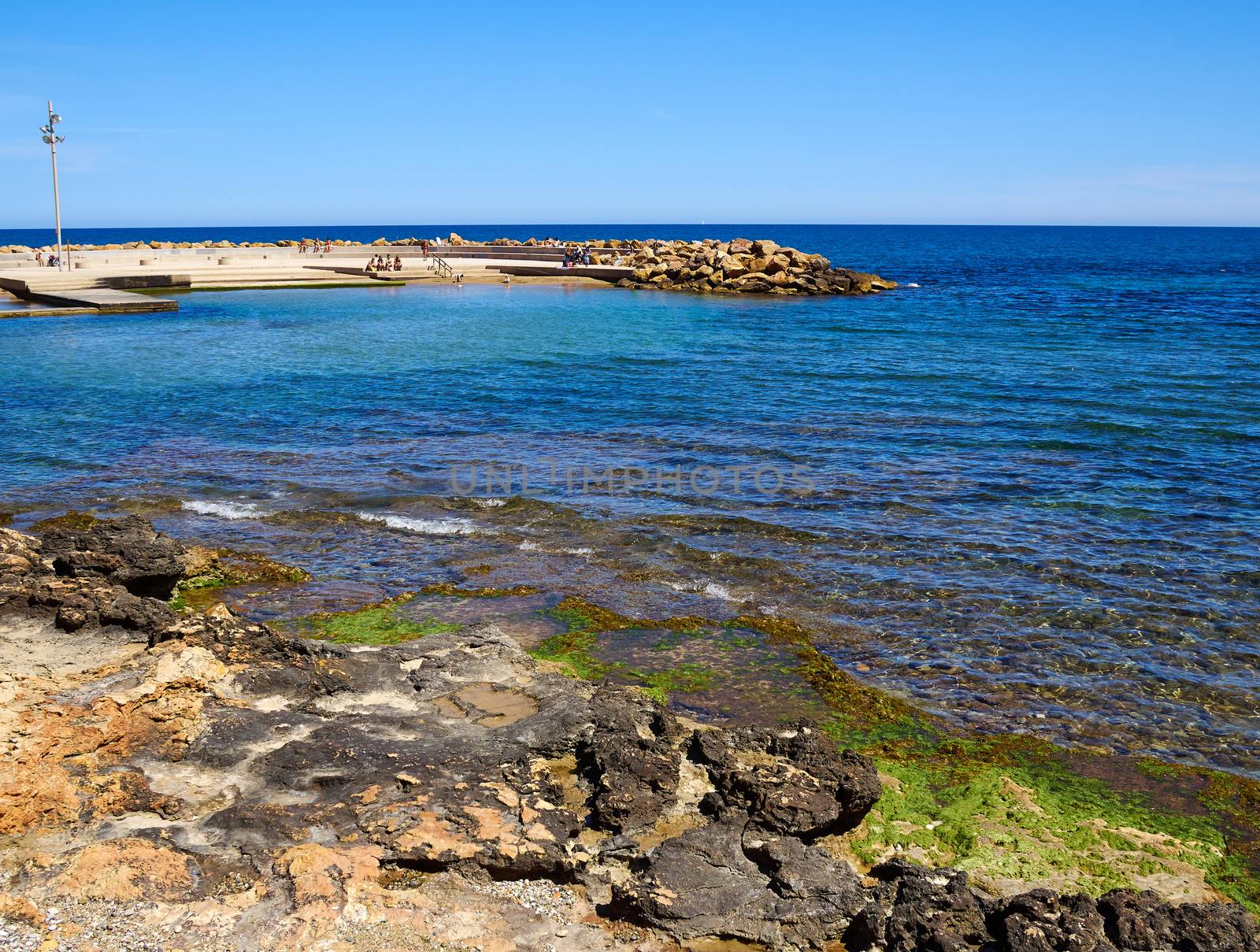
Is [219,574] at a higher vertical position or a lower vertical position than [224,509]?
lower

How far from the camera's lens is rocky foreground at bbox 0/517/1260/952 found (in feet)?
17.4

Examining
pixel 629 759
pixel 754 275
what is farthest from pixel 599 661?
pixel 754 275

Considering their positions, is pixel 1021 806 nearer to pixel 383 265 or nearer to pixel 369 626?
pixel 369 626

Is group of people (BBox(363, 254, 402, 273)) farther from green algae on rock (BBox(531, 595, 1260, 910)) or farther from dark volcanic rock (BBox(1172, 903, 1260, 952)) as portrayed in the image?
dark volcanic rock (BBox(1172, 903, 1260, 952))

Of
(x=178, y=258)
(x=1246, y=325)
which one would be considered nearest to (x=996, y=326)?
(x=1246, y=325)

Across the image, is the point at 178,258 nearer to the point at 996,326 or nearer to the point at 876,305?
the point at 876,305

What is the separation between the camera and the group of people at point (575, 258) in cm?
6856

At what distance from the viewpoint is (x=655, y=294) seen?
57.0 metres

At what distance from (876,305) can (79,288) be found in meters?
38.2

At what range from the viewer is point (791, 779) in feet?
22.1

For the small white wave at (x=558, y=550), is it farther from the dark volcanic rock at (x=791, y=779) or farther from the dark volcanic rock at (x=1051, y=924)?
the dark volcanic rock at (x=1051, y=924)

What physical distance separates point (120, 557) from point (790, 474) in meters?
10.9

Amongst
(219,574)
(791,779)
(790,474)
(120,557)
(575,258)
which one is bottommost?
(219,574)

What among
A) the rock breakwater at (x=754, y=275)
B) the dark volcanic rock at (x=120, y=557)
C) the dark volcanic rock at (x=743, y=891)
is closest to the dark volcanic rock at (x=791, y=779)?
the dark volcanic rock at (x=743, y=891)
